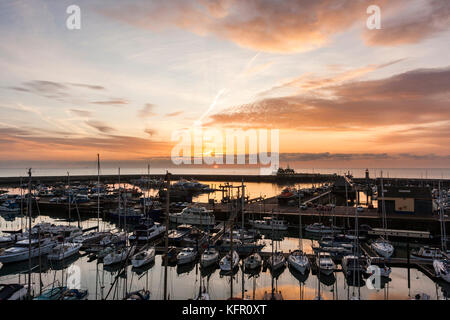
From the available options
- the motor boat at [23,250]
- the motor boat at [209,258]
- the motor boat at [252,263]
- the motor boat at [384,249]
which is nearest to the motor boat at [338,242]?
the motor boat at [384,249]

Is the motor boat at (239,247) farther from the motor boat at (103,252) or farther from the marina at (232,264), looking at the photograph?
the motor boat at (103,252)

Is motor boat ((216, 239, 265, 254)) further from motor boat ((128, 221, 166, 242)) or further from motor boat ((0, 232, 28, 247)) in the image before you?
motor boat ((0, 232, 28, 247))

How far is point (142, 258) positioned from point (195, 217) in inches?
702

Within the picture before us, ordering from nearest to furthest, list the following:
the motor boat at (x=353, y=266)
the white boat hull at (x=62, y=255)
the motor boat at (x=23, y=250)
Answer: the motor boat at (x=353, y=266)
the motor boat at (x=23, y=250)
the white boat hull at (x=62, y=255)

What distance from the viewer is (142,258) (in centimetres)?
2456

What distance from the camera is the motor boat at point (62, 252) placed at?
25984 millimetres

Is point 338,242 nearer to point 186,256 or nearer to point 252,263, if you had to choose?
point 252,263

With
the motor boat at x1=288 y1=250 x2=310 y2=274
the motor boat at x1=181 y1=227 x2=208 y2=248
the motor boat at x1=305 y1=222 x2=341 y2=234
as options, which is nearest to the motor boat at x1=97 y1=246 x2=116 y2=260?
the motor boat at x1=181 y1=227 x2=208 y2=248

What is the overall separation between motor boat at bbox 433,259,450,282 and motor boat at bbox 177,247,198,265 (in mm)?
19144

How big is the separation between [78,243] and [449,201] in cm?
6311

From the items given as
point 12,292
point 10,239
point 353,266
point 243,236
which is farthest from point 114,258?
point 353,266

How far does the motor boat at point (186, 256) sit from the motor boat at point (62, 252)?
10368 millimetres
